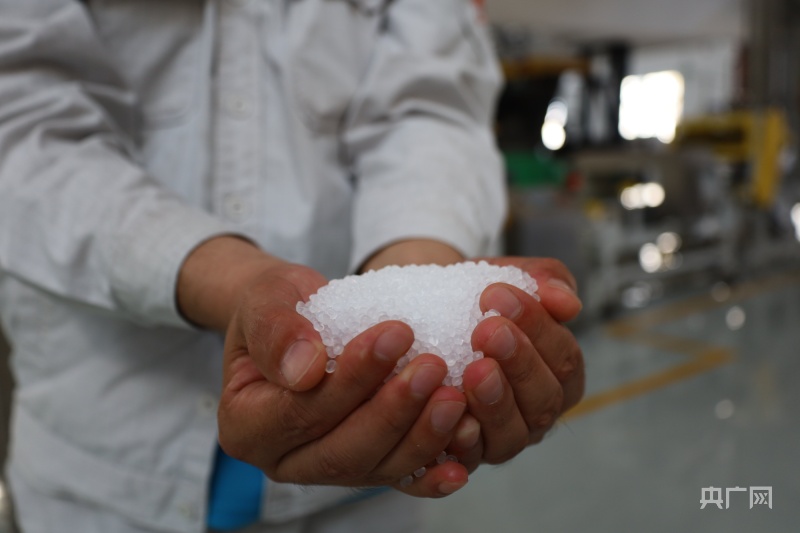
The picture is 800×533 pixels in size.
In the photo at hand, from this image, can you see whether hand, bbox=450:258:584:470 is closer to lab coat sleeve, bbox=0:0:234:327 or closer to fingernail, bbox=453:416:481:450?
fingernail, bbox=453:416:481:450

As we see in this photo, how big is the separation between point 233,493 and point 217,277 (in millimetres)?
278

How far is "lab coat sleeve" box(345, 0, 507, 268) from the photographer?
66 cm

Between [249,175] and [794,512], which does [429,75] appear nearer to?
[249,175]

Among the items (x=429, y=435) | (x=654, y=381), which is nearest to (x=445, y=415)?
(x=429, y=435)

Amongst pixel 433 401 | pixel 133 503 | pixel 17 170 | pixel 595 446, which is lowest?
pixel 595 446

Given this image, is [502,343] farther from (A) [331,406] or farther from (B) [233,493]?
(B) [233,493]

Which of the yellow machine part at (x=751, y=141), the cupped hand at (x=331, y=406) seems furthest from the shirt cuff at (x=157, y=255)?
the yellow machine part at (x=751, y=141)

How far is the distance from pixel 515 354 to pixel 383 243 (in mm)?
254

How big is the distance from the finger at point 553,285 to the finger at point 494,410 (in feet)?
0.26

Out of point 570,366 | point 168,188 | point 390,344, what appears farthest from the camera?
point 168,188

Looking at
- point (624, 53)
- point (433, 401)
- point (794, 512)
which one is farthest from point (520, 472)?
point (624, 53)

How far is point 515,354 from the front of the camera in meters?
0.43

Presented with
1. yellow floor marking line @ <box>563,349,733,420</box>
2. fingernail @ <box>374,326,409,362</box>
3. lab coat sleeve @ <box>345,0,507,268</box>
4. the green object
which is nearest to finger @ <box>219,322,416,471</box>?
fingernail @ <box>374,326,409,362</box>

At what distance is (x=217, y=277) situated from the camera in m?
0.53
